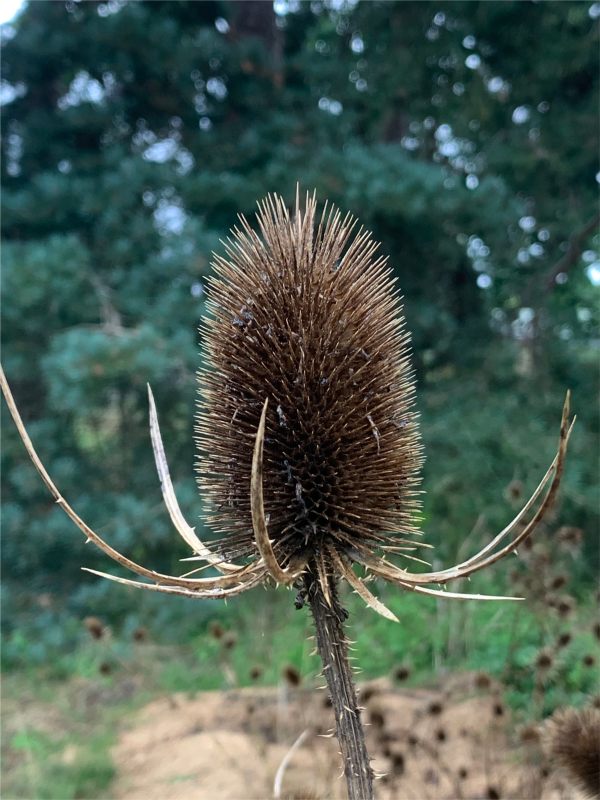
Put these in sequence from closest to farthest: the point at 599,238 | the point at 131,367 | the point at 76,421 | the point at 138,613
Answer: the point at 131,367, the point at 138,613, the point at 76,421, the point at 599,238

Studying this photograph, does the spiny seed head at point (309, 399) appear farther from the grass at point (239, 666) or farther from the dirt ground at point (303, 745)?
the grass at point (239, 666)

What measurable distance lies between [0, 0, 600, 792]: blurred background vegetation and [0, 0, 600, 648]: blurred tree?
0.06 ft

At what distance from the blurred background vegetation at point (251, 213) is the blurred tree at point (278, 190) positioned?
2 centimetres

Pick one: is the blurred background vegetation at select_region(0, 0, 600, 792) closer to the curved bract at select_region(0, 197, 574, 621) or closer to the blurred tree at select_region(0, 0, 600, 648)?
the blurred tree at select_region(0, 0, 600, 648)

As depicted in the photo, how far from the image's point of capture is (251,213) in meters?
4.49

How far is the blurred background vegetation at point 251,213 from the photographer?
396 cm

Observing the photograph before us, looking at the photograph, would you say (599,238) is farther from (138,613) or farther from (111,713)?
(111,713)

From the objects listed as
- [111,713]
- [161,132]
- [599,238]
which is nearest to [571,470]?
[599,238]

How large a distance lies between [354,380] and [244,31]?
16.0 feet

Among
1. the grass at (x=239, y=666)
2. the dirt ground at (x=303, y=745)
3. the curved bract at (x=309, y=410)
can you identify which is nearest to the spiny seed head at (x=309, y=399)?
the curved bract at (x=309, y=410)

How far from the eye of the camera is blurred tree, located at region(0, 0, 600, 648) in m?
4.02

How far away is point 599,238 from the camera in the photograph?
17.8 ft

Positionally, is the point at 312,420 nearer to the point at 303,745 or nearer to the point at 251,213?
the point at 303,745

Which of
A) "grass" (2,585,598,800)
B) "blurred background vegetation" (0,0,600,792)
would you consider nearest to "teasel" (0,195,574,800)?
"grass" (2,585,598,800)
